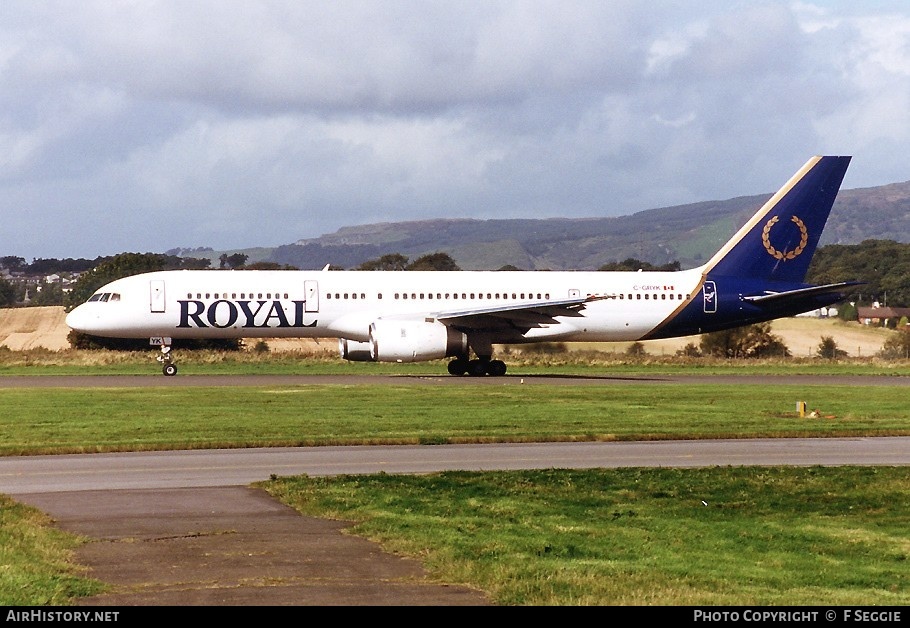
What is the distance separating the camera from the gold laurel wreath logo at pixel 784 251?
52.7 m

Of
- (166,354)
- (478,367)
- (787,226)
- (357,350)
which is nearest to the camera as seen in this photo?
(357,350)

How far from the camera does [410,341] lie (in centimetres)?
4584

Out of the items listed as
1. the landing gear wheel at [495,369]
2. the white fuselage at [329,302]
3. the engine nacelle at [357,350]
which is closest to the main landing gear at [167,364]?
the white fuselage at [329,302]

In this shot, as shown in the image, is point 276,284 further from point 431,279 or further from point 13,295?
point 13,295

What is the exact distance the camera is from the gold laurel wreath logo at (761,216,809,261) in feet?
173

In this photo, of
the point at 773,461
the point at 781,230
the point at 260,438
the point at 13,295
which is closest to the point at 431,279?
the point at 781,230

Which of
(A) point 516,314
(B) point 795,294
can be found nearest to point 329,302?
(A) point 516,314

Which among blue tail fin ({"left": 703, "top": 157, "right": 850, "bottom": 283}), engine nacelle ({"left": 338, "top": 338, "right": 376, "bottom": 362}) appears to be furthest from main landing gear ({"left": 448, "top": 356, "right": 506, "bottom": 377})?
blue tail fin ({"left": 703, "top": 157, "right": 850, "bottom": 283})

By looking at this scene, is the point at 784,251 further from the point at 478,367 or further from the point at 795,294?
the point at 478,367

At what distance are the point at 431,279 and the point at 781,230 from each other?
14445 millimetres

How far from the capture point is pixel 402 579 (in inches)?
508

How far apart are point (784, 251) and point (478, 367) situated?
1373cm

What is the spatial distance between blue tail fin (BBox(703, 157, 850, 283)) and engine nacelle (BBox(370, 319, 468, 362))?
1233 centimetres

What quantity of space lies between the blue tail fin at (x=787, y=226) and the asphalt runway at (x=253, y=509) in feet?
83.8
